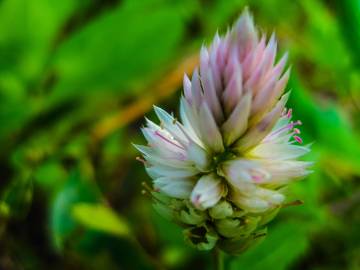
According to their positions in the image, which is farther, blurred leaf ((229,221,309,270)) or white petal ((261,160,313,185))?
blurred leaf ((229,221,309,270))

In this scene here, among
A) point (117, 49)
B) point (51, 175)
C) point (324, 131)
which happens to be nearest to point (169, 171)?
point (324, 131)

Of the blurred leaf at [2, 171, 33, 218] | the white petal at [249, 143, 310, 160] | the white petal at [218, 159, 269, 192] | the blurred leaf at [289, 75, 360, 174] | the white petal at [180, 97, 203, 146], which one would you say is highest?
the blurred leaf at [2, 171, 33, 218]

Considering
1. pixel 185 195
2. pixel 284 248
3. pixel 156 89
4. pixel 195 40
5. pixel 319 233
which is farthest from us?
pixel 195 40

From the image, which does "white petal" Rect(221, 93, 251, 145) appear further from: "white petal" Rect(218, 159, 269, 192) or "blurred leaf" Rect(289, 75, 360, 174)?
"blurred leaf" Rect(289, 75, 360, 174)

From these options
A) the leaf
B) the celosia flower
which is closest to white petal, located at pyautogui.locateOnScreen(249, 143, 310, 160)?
the celosia flower

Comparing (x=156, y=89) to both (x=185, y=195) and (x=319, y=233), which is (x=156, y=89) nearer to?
(x=319, y=233)

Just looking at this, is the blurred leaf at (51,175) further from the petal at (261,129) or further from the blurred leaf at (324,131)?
the petal at (261,129)

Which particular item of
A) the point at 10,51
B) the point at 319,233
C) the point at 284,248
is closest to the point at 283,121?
the point at 284,248

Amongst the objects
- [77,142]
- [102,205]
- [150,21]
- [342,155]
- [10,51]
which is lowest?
[342,155]
